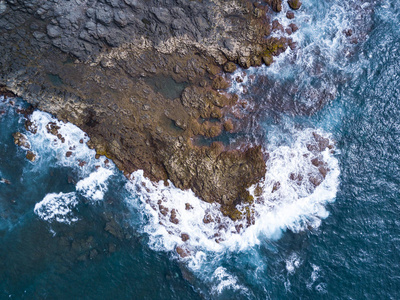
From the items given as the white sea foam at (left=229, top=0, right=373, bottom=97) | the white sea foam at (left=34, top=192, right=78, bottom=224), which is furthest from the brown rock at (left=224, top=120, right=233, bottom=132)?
the white sea foam at (left=34, top=192, right=78, bottom=224)

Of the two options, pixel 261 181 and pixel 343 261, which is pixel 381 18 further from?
pixel 343 261

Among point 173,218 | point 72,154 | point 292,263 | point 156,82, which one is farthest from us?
point 72,154

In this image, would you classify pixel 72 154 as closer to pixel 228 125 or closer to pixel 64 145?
pixel 64 145

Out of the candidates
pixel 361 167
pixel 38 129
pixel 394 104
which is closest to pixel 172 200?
pixel 38 129

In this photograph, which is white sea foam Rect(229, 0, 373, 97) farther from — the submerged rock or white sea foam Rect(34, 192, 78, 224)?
the submerged rock

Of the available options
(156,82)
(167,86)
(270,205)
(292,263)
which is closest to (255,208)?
(270,205)

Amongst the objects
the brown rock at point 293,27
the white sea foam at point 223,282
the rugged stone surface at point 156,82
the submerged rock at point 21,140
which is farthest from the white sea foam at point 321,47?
the submerged rock at point 21,140
